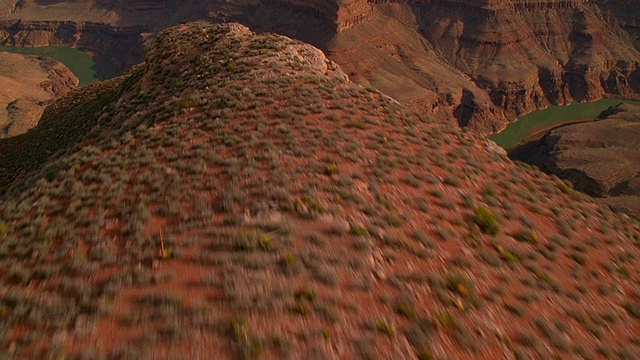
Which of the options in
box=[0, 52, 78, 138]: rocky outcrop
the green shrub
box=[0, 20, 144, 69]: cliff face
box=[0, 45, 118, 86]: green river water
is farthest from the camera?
box=[0, 20, 144, 69]: cliff face

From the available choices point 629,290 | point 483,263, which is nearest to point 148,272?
point 483,263

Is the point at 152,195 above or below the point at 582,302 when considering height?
below

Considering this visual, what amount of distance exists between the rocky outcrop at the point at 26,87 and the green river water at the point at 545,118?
108448mm

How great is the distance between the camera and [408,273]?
12.1 m

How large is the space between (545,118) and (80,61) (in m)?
160

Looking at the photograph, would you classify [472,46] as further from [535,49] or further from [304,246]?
[304,246]

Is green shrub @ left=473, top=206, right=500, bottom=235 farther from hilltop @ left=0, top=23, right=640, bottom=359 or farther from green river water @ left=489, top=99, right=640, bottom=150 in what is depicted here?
green river water @ left=489, top=99, right=640, bottom=150

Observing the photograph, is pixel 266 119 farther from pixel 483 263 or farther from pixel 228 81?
pixel 483 263

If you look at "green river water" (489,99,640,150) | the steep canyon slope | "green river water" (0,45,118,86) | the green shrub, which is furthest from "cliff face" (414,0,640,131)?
"green river water" (0,45,118,86)

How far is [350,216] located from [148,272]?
21.4 ft

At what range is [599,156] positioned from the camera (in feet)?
242

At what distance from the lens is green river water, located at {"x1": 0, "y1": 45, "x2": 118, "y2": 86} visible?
5600 inches

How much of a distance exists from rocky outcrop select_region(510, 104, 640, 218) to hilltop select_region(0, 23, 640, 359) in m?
49.5

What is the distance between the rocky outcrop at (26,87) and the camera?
286ft
